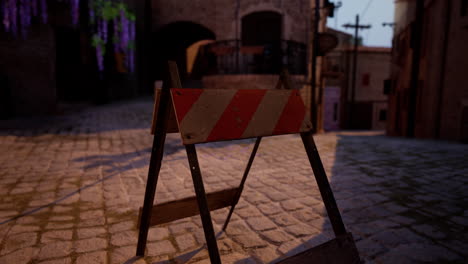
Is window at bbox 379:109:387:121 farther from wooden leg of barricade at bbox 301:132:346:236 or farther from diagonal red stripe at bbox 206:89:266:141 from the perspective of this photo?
→ diagonal red stripe at bbox 206:89:266:141

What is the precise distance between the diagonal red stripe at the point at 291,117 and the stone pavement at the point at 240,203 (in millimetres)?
988

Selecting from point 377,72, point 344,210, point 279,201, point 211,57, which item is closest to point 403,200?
point 344,210

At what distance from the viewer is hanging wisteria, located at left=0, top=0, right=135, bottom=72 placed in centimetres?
852

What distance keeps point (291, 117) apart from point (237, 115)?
398 mm

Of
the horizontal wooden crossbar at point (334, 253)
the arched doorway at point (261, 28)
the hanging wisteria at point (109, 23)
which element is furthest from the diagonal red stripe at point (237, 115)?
the arched doorway at point (261, 28)

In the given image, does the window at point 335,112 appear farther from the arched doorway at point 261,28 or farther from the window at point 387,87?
the window at point 387,87

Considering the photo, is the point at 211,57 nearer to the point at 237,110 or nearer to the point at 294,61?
the point at 294,61

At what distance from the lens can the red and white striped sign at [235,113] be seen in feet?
5.08

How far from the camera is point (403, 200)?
3.25 m

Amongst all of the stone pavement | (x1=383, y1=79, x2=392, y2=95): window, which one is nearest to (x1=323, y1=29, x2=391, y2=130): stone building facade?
(x1=383, y1=79, x2=392, y2=95): window

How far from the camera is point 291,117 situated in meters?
1.89

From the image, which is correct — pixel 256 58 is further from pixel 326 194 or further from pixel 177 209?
pixel 326 194

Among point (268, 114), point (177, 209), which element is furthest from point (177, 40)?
point (268, 114)

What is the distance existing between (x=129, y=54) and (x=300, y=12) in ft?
29.0
